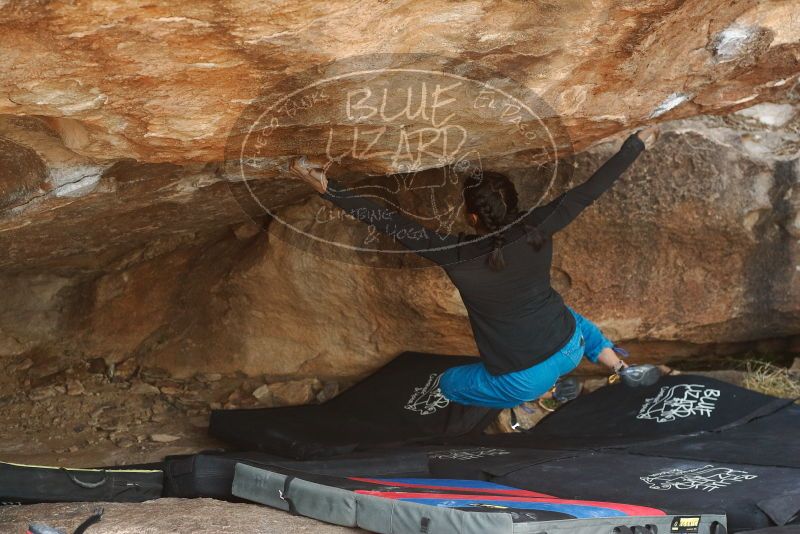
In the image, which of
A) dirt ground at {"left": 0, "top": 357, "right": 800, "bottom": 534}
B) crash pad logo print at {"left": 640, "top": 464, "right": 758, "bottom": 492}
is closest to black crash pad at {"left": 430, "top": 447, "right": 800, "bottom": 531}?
crash pad logo print at {"left": 640, "top": 464, "right": 758, "bottom": 492}

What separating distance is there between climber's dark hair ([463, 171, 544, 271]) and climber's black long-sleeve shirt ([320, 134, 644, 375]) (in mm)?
29

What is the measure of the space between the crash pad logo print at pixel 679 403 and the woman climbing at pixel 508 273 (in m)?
0.17

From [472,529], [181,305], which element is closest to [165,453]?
[181,305]

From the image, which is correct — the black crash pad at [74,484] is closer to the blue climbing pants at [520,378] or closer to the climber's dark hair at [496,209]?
the blue climbing pants at [520,378]

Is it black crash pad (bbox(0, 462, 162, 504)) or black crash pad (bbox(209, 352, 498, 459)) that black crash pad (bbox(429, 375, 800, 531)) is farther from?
black crash pad (bbox(0, 462, 162, 504))

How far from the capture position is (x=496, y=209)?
11.5ft

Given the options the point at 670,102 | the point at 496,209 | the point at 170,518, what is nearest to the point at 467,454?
the point at 496,209

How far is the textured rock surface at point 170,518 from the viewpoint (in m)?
2.59

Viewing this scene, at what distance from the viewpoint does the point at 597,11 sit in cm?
270

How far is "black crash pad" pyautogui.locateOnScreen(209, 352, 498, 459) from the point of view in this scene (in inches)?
163

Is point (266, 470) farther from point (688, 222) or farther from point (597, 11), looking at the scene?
point (688, 222)

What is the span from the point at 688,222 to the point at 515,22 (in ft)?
7.05

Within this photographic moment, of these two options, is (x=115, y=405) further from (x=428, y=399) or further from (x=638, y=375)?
(x=638, y=375)

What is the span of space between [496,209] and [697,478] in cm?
120
